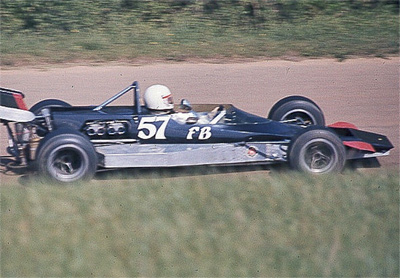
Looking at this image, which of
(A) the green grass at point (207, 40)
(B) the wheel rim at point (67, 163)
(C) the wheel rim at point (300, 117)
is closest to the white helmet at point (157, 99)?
(B) the wheel rim at point (67, 163)

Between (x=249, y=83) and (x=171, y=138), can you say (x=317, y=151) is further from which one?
(x=249, y=83)

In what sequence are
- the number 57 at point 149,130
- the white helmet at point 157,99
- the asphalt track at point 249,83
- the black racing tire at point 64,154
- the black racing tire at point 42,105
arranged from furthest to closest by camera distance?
1. the asphalt track at point 249,83
2. the black racing tire at point 42,105
3. the white helmet at point 157,99
4. the number 57 at point 149,130
5. the black racing tire at point 64,154

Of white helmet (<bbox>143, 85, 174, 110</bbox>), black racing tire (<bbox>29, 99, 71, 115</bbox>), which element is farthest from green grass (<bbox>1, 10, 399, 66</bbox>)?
white helmet (<bbox>143, 85, 174, 110</bbox>)

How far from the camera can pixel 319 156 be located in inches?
285

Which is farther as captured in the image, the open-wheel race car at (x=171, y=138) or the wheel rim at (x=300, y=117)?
the wheel rim at (x=300, y=117)

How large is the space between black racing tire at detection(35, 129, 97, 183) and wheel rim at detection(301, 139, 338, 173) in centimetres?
210

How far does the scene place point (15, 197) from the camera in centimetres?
595

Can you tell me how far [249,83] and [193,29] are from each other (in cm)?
392

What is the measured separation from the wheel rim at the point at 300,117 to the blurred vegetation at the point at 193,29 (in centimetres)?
551

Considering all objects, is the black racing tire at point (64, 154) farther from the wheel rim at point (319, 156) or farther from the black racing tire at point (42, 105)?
the wheel rim at point (319, 156)

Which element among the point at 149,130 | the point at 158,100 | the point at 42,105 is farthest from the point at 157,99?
the point at 42,105

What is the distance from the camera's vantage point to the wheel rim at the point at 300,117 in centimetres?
820

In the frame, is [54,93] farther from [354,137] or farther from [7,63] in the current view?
[354,137]

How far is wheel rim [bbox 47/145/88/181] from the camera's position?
6812mm
